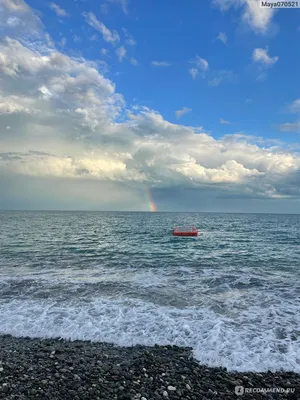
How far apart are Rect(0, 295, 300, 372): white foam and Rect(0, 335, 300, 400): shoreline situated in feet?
2.24

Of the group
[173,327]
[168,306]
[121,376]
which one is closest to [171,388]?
[121,376]

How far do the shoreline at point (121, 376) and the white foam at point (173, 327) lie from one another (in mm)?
682

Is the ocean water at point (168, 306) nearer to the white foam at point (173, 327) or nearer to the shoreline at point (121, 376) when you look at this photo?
the white foam at point (173, 327)

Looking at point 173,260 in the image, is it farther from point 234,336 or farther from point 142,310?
point 234,336

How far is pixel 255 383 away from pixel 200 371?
1.52m

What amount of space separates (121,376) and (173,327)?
413 centimetres

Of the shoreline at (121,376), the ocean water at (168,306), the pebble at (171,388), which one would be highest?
the pebble at (171,388)

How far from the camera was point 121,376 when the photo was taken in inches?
291

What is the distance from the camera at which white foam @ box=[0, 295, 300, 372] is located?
8.95 meters

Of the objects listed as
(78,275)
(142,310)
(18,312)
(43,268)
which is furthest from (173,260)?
(18,312)

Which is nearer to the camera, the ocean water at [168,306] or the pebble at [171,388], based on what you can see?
the pebble at [171,388]

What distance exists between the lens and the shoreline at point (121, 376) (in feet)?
21.6

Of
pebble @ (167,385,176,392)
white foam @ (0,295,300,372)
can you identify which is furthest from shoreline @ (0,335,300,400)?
white foam @ (0,295,300,372)

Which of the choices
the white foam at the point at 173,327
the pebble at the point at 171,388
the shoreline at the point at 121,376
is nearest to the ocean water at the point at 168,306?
the white foam at the point at 173,327
